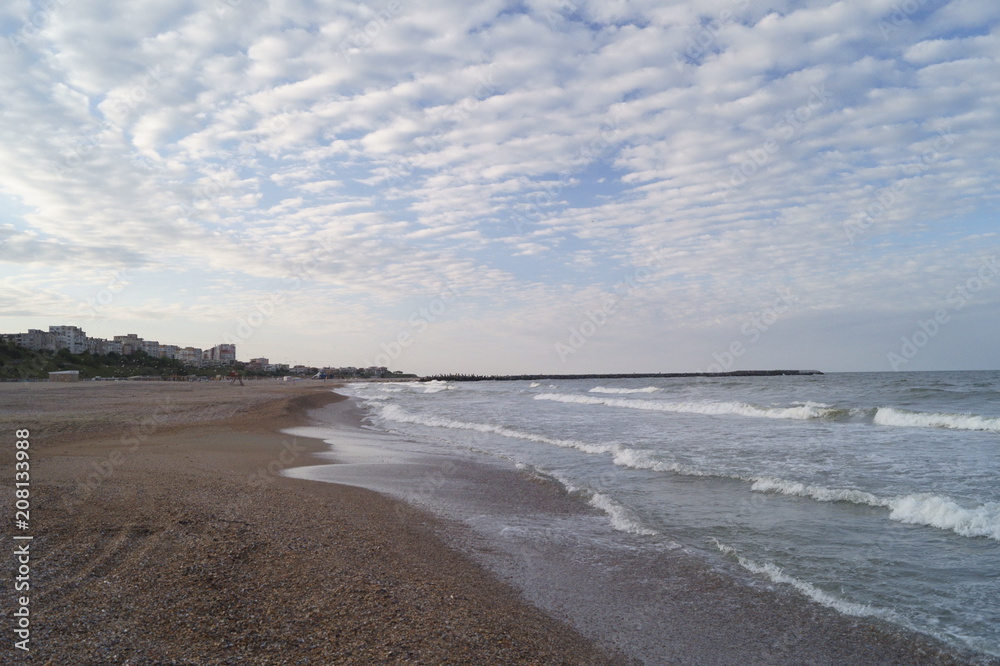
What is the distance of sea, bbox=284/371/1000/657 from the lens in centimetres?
562

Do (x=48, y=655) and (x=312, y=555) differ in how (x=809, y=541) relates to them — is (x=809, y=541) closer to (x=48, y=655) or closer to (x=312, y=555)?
(x=312, y=555)

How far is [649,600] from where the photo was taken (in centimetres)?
525

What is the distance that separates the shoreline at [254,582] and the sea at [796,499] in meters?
1.87

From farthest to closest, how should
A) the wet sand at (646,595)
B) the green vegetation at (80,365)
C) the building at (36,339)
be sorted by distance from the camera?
the building at (36,339) → the green vegetation at (80,365) → the wet sand at (646,595)

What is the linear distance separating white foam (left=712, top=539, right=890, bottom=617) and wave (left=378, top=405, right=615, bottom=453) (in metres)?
8.19

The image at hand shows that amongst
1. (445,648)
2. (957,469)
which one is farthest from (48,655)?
(957,469)

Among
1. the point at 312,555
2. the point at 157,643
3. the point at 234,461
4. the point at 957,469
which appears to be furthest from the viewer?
the point at 234,461

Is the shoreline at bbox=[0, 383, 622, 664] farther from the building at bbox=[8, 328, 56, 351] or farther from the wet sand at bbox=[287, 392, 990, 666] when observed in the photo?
the building at bbox=[8, 328, 56, 351]

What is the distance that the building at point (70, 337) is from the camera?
101869mm

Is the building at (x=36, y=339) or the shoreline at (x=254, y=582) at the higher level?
the building at (x=36, y=339)

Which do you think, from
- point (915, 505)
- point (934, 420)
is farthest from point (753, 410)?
point (915, 505)

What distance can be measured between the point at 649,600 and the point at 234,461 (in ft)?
33.0

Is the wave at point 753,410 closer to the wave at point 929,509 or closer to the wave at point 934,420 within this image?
the wave at point 934,420

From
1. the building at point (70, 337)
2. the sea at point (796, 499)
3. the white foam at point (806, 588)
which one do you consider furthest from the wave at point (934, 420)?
the building at point (70, 337)
